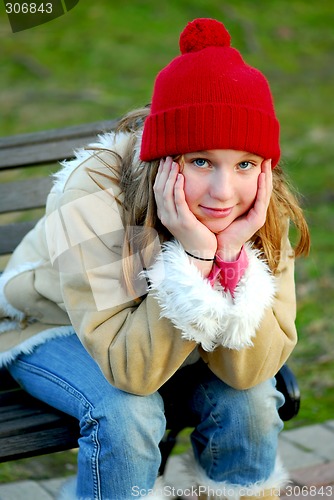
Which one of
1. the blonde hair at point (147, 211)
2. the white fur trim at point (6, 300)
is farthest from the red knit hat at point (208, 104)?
the white fur trim at point (6, 300)

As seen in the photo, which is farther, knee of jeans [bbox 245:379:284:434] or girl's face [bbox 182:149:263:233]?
knee of jeans [bbox 245:379:284:434]

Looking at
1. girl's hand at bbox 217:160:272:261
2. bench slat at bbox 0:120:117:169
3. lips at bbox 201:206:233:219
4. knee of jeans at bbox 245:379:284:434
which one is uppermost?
lips at bbox 201:206:233:219

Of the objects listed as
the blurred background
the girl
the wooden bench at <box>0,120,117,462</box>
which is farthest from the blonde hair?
the blurred background

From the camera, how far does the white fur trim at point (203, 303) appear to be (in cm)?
212

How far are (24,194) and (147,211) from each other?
94 centimetres

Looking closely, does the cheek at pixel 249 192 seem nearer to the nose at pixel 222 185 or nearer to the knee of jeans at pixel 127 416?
the nose at pixel 222 185

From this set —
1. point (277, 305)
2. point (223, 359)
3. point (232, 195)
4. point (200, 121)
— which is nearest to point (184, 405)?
point (223, 359)

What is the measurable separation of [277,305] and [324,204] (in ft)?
11.4

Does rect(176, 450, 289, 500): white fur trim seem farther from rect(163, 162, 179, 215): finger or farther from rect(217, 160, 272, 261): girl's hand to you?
rect(163, 162, 179, 215): finger

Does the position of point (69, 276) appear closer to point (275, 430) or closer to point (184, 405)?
point (184, 405)

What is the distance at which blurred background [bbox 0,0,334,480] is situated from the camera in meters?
6.20

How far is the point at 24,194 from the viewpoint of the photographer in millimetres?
3080

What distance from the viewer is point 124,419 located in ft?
7.06

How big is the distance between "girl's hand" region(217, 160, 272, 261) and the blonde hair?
15cm
